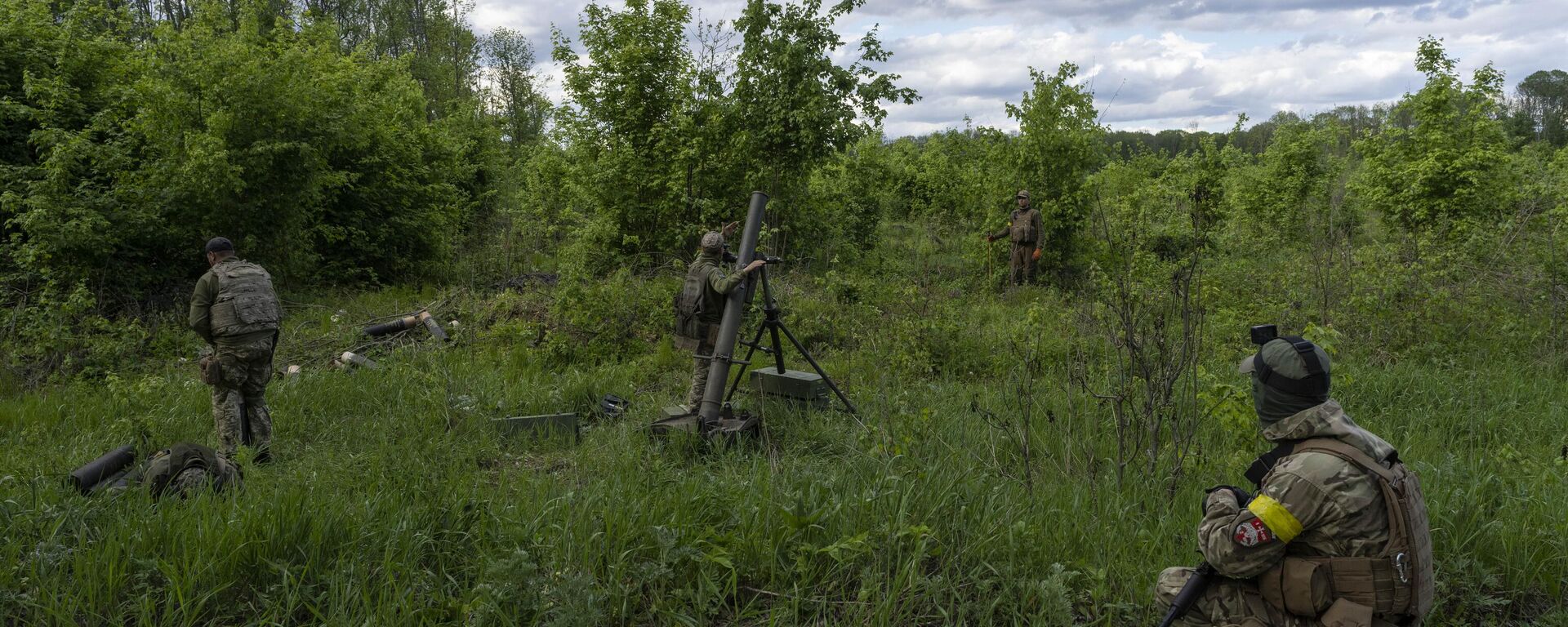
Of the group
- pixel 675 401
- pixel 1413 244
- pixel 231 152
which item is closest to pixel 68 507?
pixel 675 401

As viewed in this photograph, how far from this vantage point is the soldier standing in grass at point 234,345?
230 inches

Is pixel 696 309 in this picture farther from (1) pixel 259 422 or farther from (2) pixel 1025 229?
(2) pixel 1025 229

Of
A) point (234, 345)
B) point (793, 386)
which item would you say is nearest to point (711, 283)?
point (793, 386)

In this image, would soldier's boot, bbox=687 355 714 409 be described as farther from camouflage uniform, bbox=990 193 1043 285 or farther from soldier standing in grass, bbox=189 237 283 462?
camouflage uniform, bbox=990 193 1043 285

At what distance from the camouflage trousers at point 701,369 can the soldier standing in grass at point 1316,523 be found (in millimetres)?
4143

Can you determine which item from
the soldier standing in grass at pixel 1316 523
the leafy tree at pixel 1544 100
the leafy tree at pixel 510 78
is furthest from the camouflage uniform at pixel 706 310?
the leafy tree at pixel 1544 100

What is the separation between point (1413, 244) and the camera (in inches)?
394

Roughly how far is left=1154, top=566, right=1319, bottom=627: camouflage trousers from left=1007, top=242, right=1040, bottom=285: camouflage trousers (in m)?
10.5

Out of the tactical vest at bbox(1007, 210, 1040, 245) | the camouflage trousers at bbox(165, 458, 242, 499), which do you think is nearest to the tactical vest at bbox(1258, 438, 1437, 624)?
the camouflage trousers at bbox(165, 458, 242, 499)

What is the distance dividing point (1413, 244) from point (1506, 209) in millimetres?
3852

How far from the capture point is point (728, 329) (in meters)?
5.68

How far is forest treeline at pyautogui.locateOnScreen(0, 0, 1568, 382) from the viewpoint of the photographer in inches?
368

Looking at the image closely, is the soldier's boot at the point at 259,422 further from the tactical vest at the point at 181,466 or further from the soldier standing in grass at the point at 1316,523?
the soldier standing in grass at the point at 1316,523

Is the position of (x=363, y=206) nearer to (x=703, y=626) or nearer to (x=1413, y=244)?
(x=703, y=626)
